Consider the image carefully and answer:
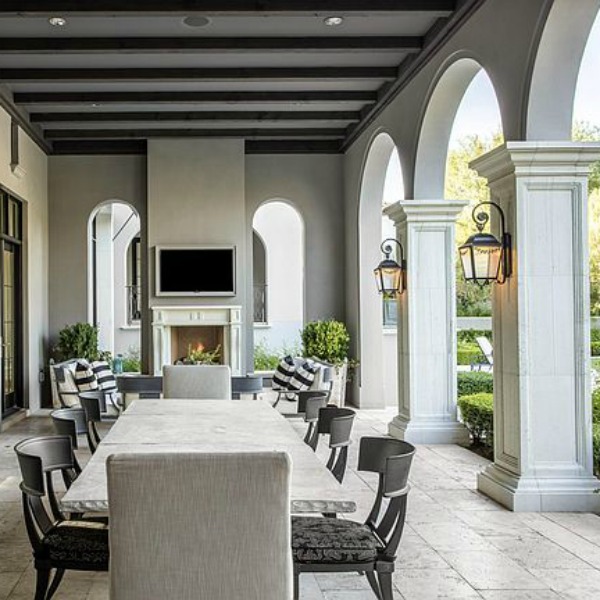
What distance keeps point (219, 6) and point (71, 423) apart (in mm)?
3397

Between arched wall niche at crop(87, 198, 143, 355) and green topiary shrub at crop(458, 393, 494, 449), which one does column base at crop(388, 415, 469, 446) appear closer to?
green topiary shrub at crop(458, 393, 494, 449)

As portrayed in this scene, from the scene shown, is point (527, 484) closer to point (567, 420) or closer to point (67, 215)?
point (567, 420)

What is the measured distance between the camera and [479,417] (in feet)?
22.8

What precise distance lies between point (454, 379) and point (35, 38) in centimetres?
483

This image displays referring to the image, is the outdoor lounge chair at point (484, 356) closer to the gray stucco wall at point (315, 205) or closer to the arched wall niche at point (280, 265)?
the arched wall niche at point (280, 265)

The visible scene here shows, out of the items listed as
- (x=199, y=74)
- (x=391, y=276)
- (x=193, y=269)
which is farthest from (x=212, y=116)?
(x=391, y=276)

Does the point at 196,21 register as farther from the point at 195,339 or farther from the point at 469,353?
the point at 469,353

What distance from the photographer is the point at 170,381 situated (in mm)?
5449

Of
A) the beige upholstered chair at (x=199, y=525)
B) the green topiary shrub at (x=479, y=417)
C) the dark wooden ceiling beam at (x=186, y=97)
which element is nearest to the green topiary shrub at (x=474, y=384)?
the green topiary shrub at (x=479, y=417)

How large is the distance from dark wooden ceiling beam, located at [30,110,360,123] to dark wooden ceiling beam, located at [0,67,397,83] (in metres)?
1.83

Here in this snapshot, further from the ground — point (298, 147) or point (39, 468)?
point (298, 147)

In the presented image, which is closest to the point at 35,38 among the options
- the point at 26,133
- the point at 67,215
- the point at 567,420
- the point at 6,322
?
the point at 26,133

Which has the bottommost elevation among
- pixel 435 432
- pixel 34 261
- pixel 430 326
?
pixel 435 432

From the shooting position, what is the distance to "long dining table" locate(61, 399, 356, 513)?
2486 mm
